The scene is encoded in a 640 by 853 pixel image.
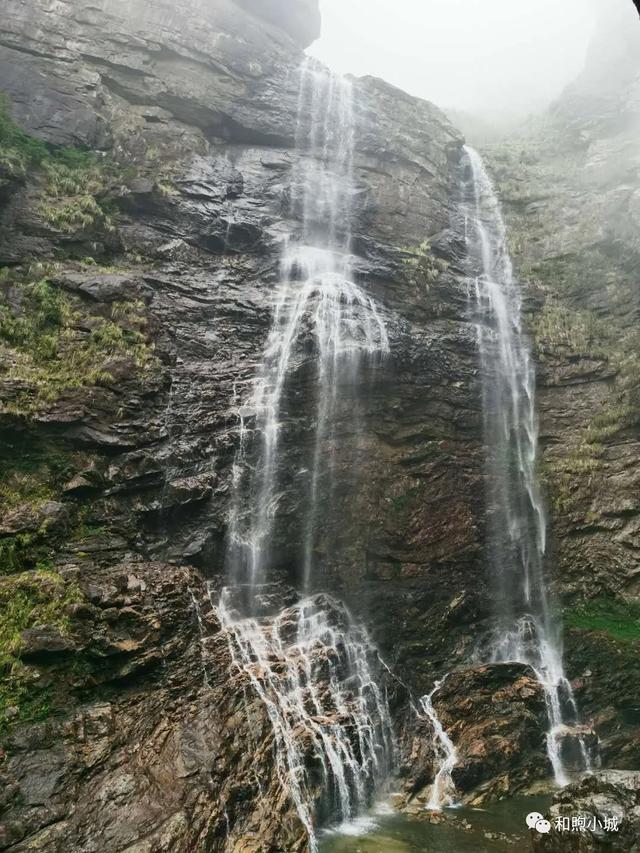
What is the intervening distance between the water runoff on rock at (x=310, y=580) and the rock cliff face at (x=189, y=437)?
42 cm

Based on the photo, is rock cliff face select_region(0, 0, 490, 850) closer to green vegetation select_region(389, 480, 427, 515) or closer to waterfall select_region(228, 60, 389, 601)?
green vegetation select_region(389, 480, 427, 515)

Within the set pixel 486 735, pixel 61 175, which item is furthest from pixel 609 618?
pixel 61 175

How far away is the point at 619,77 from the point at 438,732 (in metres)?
32.7

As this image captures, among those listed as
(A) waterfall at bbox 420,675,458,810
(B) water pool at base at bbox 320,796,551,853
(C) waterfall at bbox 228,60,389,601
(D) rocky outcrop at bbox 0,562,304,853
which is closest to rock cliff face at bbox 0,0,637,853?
(D) rocky outcrop at bbox 0,562,304,853

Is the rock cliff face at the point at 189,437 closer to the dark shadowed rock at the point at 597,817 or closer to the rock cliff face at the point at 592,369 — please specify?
the rock cliff face at the point at 592,369

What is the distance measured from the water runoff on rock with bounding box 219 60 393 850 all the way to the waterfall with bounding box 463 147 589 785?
3722mm

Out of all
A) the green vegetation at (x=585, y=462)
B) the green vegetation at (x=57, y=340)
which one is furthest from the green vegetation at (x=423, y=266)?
the green vegetation at (x=57, y=340)

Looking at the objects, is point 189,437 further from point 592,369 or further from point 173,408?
point 592,369

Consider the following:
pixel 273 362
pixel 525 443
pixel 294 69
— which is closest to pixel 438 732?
pixel 525 443

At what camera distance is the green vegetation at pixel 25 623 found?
7562 millimetres

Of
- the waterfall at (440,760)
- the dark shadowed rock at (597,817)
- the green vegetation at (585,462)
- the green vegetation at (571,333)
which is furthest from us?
the green vegetation at (571,333)

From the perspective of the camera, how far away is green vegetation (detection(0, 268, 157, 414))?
11.7 meters

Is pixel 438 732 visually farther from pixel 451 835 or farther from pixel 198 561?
pixel 198 561

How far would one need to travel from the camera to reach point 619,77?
28.2 m
